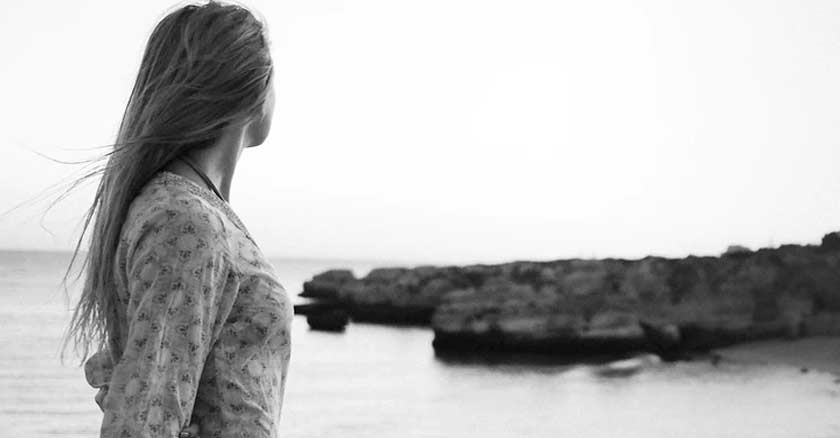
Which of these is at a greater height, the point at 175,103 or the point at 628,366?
the point at 175,103

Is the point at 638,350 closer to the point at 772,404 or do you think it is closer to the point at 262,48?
the point at 772,404

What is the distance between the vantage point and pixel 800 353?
66.2 ft

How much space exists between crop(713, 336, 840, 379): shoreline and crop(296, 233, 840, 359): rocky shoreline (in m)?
0.22

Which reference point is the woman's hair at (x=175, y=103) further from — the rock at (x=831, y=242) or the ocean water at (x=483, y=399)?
the rock at (x=831, y=242)

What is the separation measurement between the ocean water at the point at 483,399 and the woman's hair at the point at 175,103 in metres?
12.1

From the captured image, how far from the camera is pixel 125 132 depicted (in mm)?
1167

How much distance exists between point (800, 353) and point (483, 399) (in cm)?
652

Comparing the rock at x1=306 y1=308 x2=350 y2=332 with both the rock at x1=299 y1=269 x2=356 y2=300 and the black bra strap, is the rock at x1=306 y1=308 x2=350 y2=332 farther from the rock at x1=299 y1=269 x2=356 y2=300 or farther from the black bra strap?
the black bra strap

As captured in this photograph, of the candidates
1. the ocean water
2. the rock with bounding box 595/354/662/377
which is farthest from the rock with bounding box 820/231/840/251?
the rock with bounding box 595/354/662/377

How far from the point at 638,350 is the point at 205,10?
21.0 metres

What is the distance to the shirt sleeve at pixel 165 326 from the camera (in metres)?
1.06

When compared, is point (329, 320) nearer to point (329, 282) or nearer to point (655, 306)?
point (329, 282)

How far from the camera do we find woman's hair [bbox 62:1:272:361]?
1.15 metres

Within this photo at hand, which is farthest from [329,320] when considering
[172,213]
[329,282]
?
[172,213]
